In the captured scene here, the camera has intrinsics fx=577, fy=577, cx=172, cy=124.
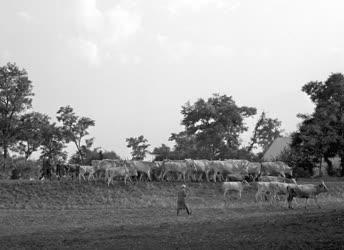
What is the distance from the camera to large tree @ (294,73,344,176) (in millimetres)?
52344

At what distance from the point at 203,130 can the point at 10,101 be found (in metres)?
24.9

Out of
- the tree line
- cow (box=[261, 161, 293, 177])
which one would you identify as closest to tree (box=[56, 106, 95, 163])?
the tree line

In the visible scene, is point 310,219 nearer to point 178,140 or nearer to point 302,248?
point 302,248

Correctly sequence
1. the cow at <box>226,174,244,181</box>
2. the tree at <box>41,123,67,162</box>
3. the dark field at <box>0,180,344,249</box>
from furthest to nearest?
the tree at <box>41,123,67,162</box>, the cow at <box>226,174,244,181</box>, the dark field at <box>0,180,344,249</box>

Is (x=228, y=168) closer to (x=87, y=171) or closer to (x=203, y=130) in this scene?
(x=87, y=171)

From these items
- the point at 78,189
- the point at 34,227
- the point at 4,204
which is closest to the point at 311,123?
the point at 78,189

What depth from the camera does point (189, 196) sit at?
39.0 meters

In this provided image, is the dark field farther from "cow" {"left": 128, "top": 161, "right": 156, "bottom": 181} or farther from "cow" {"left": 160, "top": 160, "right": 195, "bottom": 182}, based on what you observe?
"cow" {"left": 160, "top": 160, "right": 195, "bottom": 182}

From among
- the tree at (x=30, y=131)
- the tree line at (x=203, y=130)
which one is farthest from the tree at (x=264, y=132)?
the tree at (x=30, y=131)

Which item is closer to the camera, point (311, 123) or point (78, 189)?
point (78, 189)

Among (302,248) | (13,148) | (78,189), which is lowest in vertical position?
(302,248)

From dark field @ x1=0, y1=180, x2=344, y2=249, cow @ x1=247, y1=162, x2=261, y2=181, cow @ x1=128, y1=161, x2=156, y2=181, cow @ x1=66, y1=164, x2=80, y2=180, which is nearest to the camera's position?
dark field @ x1=0, y1=180, x2=344, y2=249

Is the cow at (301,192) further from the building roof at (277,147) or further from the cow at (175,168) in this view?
the building roof at (277,147)

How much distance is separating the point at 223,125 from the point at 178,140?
52.1ft
